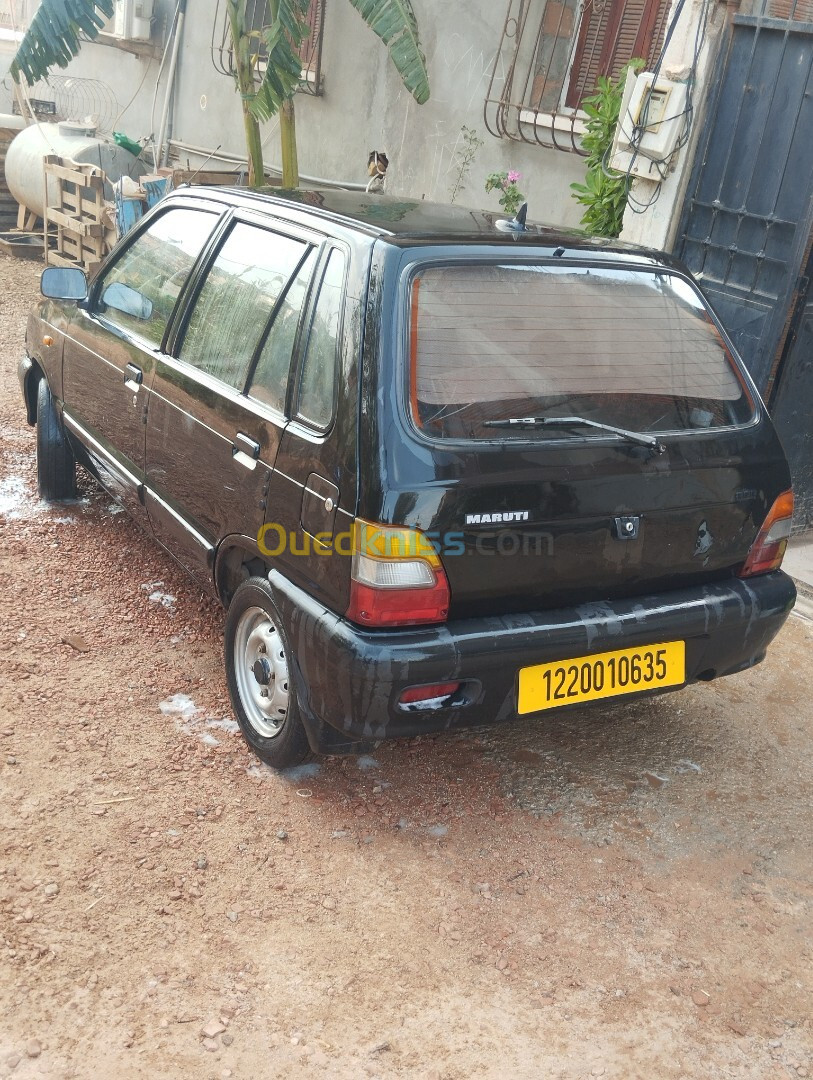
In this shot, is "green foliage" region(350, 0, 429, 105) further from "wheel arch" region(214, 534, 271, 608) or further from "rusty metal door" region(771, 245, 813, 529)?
"wheel arch" region(214, 534, 271, 608)

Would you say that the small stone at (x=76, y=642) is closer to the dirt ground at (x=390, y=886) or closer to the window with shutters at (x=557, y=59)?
the dirt ground at (x=390, y=886)

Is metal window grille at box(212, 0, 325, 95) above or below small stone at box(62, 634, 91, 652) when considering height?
above

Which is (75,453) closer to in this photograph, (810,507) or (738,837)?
(738,837)

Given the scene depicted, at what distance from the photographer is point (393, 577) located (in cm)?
274

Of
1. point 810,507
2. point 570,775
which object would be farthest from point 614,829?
point 810,507

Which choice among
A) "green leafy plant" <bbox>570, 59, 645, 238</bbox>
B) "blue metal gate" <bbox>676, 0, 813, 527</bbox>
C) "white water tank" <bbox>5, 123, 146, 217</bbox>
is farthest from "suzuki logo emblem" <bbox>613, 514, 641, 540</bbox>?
"white water tank" <bbox>5, 123, 146, 217</bbox>

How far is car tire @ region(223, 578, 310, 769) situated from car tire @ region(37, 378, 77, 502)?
224 centimetres

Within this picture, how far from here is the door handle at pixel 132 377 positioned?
159 inches

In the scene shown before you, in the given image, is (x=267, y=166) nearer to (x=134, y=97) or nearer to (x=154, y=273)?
(x=134, y=97)

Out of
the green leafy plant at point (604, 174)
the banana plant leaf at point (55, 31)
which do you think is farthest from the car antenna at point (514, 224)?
the banana plant leaf at point (55, 31)

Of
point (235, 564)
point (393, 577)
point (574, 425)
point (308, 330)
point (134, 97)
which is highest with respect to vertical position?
point (134, 97)

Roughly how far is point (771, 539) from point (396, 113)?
23.3ft

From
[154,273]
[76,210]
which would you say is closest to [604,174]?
[154,273]

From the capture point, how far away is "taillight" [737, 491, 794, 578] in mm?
3328
